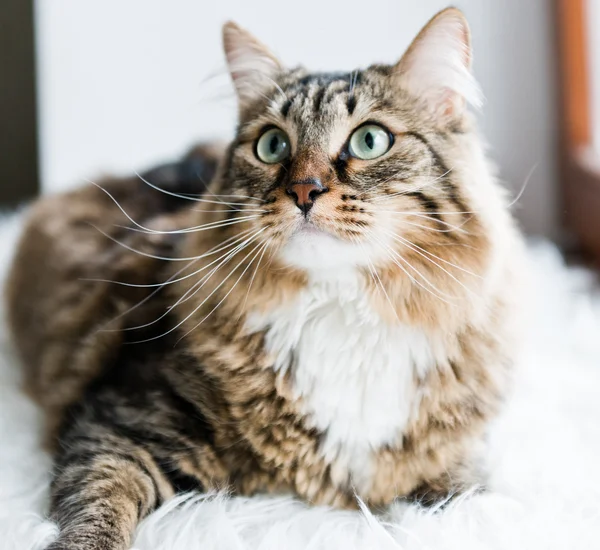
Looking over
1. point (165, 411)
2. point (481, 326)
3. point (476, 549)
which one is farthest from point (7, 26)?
point (476, 549)

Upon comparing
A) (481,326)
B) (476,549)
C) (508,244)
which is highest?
(508,244)

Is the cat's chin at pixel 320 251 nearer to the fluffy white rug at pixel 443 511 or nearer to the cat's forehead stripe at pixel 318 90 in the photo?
the cat's forehead stripe at pixel 318 90

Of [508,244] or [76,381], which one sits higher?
[508,244]

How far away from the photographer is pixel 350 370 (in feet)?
3.47

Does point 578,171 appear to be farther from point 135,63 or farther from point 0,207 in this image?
point 0,207

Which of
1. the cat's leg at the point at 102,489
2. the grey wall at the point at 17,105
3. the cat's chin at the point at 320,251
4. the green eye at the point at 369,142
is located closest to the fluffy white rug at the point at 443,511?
the cat's leg at the point at 102,489

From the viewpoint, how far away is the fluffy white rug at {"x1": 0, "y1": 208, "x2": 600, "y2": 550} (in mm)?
963

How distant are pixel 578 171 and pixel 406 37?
820 millimetres

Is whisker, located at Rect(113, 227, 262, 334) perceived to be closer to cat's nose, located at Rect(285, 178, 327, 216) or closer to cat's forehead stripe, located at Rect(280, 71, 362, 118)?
cat's nose, located at Rect(285, 178, 327, 216)

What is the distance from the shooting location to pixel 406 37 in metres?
2.43

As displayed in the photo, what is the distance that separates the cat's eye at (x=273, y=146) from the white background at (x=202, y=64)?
1.38 metres

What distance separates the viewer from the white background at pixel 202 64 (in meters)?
2.56

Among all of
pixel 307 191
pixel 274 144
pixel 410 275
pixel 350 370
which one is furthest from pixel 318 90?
pixel 350 370

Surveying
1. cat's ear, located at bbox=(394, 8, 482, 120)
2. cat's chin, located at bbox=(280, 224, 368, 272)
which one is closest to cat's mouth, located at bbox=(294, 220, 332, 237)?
cat's chin, located at bbox=(280, 224, 368, 272)
